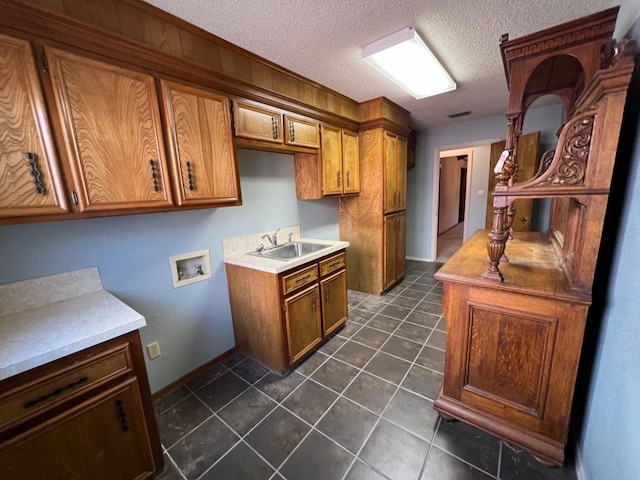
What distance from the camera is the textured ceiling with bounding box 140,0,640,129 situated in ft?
4.42

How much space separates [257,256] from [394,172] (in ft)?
6.97

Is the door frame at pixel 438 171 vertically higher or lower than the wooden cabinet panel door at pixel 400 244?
higher

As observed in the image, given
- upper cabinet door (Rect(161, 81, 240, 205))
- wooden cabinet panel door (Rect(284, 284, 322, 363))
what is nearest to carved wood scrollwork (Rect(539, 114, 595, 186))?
wooden cabinet panel door (Rect(284, 284, 322, 363))

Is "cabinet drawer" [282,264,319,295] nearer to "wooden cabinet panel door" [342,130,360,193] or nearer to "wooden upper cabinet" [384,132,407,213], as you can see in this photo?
"wooden cabinet panel door" [342,130,360,193]

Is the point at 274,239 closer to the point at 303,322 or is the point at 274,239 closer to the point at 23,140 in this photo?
the point at 303,322

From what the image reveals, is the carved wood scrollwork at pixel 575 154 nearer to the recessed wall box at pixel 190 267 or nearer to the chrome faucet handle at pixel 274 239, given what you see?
the chrome faucet handle at pixel 274 239

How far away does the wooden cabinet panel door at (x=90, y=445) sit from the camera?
3.00 feet

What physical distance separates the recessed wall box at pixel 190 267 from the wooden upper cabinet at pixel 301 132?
1.19m

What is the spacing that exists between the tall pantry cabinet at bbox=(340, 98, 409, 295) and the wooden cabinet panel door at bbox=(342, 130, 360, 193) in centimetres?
8

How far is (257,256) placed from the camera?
2164 mm

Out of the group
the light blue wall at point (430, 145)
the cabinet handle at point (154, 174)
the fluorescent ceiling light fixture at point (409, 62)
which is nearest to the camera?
the cabinet handle at point (154, 174)

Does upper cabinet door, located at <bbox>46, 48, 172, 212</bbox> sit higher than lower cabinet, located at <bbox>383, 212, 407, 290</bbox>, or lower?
higher

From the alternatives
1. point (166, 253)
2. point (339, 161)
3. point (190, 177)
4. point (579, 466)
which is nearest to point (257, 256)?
point (166, 253)

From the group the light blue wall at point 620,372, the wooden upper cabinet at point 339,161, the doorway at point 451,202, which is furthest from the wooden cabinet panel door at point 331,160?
the doorway at point 451,202
